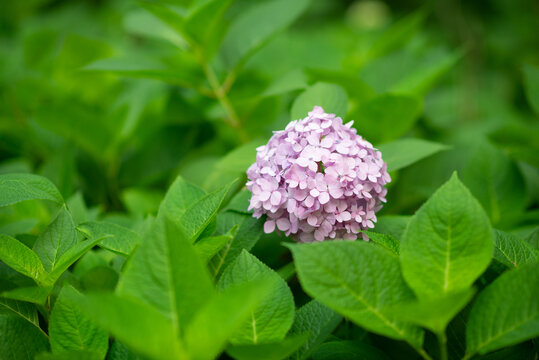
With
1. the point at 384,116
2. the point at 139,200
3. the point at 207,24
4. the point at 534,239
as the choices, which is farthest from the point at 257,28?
the point at 534,239

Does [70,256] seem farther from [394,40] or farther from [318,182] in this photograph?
[394,40]

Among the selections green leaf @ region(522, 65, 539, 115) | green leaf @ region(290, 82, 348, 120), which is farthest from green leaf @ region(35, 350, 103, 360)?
green leaf @ region(522, 65, 539, 115)

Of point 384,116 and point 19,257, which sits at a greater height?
point 384,116

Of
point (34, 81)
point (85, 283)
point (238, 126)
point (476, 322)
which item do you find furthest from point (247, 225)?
point (34, 81)

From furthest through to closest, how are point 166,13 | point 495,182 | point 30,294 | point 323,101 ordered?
point 166,13, point 495,182, point 323,101, point 30,294

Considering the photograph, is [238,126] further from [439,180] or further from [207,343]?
[207,343]
